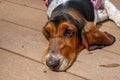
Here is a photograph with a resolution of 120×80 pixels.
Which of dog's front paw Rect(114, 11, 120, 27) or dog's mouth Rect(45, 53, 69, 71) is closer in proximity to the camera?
dog's mouth Rect(45, 53, 69, 71)

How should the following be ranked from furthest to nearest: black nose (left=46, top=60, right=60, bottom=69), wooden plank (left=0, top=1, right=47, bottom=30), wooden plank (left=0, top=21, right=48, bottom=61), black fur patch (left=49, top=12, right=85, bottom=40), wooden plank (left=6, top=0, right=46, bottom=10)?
wooden plank (left=6, top=0, right=46, bottom=10) → wooden plank (left=0, top=1, right=47, bottom=30) → wooden plank (left=0, top=21, right=48, bottom=61) → black fur patch (left=49, top=12, right=85, bottom=40) → black nose (left=46, top=60, right=60, bottom=69)

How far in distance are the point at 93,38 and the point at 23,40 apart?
2.00ft

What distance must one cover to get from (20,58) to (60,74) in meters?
0.37

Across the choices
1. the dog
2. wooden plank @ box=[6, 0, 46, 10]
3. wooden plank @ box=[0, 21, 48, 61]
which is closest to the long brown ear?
the dog

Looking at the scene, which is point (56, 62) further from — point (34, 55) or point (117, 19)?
point (117, 19)

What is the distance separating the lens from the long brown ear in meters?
2.20

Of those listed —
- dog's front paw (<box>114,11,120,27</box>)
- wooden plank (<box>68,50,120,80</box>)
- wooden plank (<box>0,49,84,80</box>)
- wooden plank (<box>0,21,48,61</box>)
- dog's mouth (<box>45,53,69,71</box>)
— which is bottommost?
wooden plank (<box>0,49,84,80</box>)

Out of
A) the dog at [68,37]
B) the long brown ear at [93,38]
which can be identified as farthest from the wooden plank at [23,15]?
the long brown ear at [93,38]

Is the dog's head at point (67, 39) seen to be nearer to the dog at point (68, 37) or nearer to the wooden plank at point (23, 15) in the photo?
the dog at point (68, 37)

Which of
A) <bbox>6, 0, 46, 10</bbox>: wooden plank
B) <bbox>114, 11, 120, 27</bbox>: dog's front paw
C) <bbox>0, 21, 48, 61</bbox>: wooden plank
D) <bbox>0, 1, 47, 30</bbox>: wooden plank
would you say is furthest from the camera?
<bbox>6, 0, 46, 10</bbox>: wooden plank

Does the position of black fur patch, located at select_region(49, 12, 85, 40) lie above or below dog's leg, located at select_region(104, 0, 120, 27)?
above

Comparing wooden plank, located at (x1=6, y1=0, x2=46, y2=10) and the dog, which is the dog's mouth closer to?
the dog

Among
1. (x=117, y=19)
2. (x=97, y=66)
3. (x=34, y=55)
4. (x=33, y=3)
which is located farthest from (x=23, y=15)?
(x=97, y=66)

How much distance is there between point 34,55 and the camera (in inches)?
90.5
